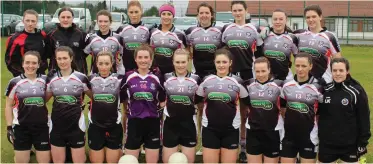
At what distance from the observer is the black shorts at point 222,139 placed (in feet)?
17.4

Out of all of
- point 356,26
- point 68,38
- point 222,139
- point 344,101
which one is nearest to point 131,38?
point 68,38

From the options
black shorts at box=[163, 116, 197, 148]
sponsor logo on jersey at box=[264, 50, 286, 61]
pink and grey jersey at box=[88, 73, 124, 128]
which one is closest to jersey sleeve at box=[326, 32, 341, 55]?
sponsor logo on jersey at box=[264, 50, 286, 61]

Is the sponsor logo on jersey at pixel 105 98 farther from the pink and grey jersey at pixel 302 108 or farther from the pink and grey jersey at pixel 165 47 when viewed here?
the pink and grey jersey at pixel 302 108

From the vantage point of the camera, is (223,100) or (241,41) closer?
(223,100)

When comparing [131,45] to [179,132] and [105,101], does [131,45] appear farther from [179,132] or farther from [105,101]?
[179,132]

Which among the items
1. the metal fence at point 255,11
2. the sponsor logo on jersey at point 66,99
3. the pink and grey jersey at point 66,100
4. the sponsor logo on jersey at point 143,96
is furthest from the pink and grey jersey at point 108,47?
the metal fence at point 255,11

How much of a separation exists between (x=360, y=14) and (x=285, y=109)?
30.4m

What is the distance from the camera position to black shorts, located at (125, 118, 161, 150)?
5434mm

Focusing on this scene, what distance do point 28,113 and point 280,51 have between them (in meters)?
3.25

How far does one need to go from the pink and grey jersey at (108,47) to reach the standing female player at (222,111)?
1516mm

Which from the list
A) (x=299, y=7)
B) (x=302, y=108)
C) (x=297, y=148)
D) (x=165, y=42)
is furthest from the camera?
(x=299, y=7)

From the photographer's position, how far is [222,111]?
5.25 m

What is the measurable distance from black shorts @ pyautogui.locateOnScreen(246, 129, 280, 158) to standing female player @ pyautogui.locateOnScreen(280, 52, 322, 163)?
11 centimetres

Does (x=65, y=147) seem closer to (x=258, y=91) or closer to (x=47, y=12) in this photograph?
(x=258, y=91)
